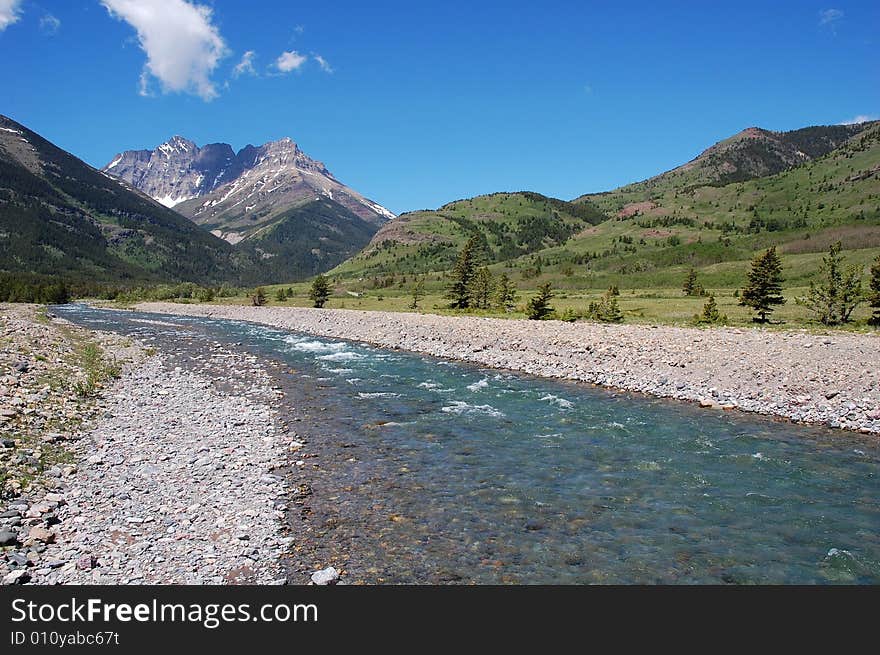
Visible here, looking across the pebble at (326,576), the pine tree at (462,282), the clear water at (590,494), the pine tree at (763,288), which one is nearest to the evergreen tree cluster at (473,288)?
the pine tree at (462,282)

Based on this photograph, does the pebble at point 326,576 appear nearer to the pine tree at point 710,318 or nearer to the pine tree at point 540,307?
the pine tree at point 710,318

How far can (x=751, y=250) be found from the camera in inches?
6698

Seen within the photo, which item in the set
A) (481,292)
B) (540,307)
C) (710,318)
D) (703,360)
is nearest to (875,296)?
(710,318)

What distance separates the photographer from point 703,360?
32500 millimetres

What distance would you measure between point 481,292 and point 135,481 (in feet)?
249

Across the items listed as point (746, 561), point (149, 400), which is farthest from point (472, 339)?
point (746, 561)

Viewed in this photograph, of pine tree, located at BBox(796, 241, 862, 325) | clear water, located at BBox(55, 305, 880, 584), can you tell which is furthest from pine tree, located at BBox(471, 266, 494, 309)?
clear water, located at BBox(55, 305, 880, 584)

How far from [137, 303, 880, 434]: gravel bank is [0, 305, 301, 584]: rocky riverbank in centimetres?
2115

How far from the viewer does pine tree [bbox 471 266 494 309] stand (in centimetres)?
8781

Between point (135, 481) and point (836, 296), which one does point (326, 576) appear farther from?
point (836, 296)

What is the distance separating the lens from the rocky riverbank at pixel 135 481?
10016mm

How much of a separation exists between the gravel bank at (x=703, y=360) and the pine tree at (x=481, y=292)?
30405mm
